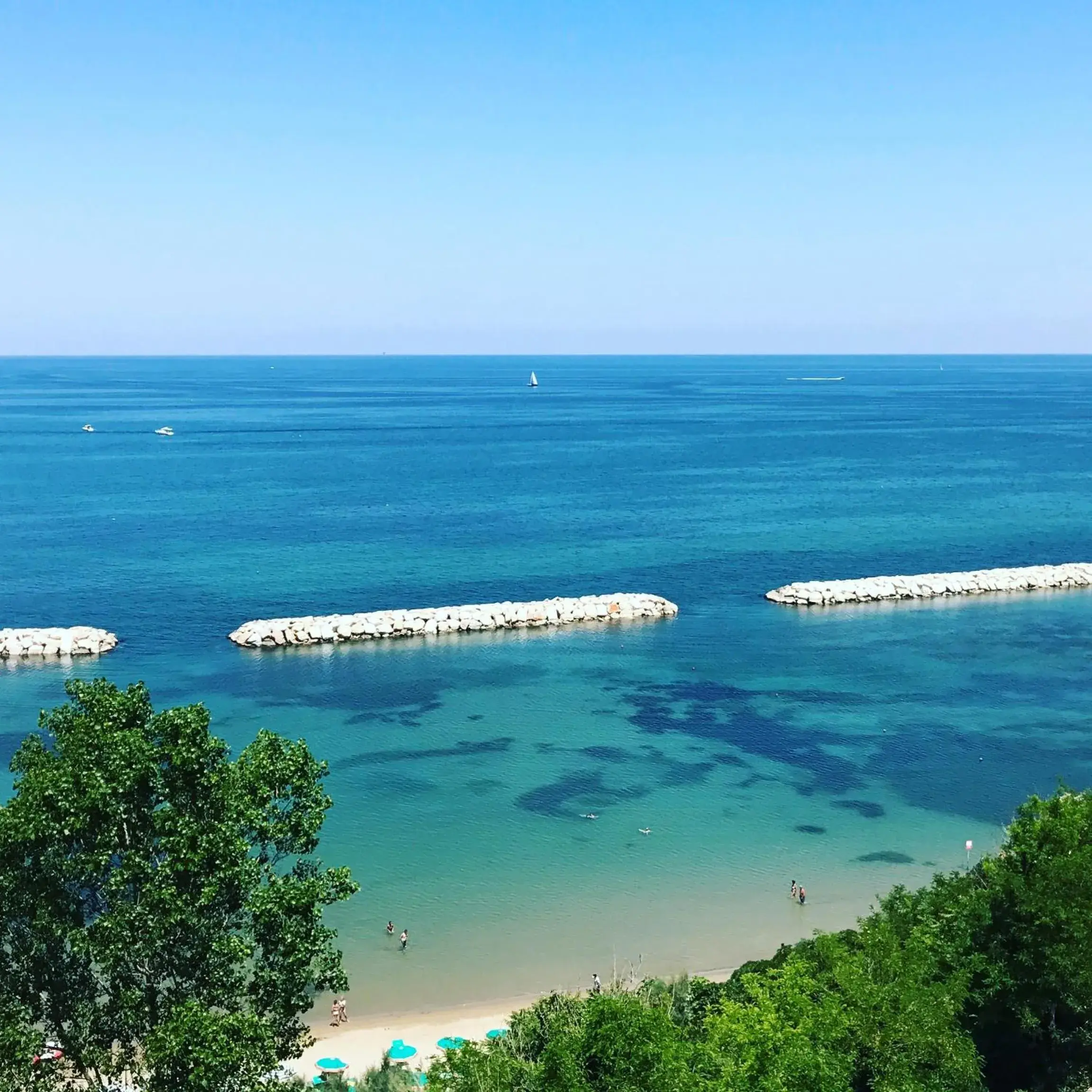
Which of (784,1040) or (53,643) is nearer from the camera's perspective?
(784,1040)

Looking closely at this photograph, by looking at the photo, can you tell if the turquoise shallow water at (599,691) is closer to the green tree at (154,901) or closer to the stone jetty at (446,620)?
the stone jetty at (446,620)

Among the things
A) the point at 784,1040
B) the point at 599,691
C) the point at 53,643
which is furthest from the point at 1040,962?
the point at 53,643

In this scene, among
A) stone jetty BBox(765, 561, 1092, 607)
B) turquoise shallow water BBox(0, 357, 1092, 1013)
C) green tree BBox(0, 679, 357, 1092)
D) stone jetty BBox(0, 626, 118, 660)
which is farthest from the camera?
stone jetty BBox(765, 561, 1092, 607)

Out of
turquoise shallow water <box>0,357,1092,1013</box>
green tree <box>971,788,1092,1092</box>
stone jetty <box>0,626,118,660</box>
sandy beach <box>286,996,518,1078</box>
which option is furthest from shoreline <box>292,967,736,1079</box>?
stone jetty <box>0,626,118,660</box>

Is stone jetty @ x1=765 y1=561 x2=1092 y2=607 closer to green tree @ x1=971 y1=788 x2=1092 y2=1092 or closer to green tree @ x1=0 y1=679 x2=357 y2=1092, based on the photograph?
green tree @ x1=971 y1=788 x2=1092 y2=1092

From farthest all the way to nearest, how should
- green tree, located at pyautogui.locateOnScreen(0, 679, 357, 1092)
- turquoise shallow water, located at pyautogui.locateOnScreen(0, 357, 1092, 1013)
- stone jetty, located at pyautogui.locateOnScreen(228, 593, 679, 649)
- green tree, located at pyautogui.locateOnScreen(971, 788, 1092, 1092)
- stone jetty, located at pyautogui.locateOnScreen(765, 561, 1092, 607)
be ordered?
1. stone jetty, located at pyautogui.locateOnScreen(765, 561, 1092, 607)
2. stone jetty, located at pyautogui.locateOnScreen(228, 593, 679, 649)
3. turquoise shallow water, located at pyautogui.locateOnScreen(0, 357, 1092, 1013)
4. green tree, located at pyautogui.locateOnScreen(971, 788, 1092, 1092)
5. green tree, located at pyautogui.locateOnScreen(0, 679, 357, 1092)

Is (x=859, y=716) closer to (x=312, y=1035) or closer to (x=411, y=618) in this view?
(x=411, y=618)

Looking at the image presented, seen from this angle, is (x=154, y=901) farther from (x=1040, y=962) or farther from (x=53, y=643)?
(x=53, y=643)
